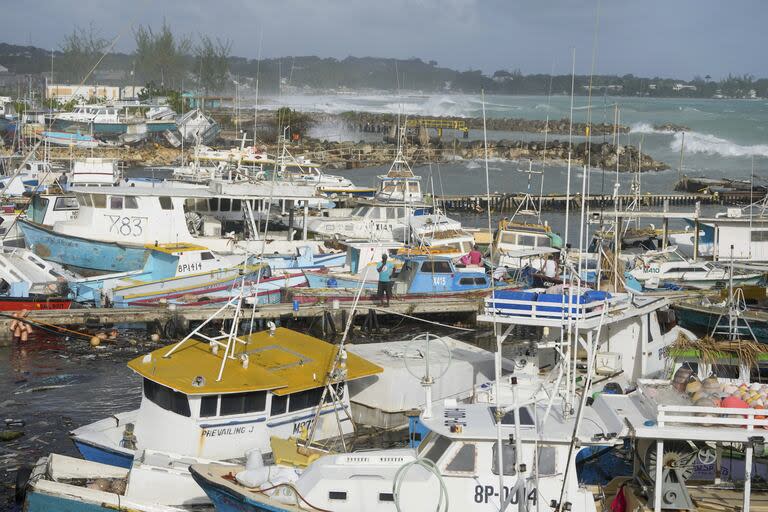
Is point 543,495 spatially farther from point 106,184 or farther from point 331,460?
point 106,184

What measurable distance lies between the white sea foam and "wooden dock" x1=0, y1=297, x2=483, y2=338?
Answer: 299 feet

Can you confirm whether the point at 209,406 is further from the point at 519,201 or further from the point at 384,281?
the point at 519,201

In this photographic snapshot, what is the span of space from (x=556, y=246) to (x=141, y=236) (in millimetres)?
14169

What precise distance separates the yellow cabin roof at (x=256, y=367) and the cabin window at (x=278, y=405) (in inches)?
7.8

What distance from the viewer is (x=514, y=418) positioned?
43.3ft

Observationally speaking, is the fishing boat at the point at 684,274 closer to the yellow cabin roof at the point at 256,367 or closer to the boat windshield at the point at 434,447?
the yellow cabin roof at the point at 256,367

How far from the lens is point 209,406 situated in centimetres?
1575

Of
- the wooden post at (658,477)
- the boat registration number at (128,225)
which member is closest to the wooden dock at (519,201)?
the boat registration number at (128,225)

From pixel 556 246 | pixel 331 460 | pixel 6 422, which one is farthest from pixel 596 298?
pixel 556 246

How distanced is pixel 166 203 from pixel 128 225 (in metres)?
1.43

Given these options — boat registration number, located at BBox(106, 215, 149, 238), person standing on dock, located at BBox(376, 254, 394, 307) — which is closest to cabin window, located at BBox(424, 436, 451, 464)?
person standing on dock, located at BBox(376, 254, 394, 307)

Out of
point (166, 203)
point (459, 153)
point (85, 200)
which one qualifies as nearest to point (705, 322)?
point (166, 203)

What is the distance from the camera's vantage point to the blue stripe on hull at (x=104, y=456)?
16.2 m

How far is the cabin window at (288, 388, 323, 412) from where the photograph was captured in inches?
651
